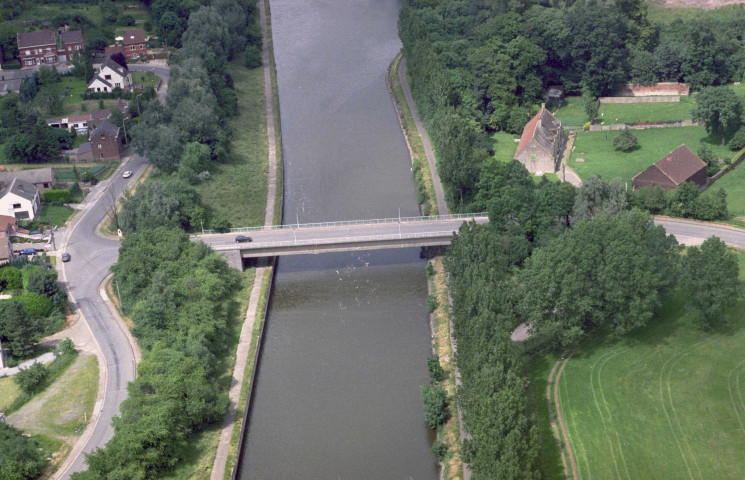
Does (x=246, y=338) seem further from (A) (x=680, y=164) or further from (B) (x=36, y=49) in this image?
(B) (x=36, y=49)

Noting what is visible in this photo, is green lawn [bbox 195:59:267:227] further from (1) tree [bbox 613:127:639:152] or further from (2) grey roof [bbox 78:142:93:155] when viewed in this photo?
(1) tree [bbox 613:127:639:152]

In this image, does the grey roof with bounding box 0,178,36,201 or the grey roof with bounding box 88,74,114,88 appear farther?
the grey roof with bounding box 88,74,114,88

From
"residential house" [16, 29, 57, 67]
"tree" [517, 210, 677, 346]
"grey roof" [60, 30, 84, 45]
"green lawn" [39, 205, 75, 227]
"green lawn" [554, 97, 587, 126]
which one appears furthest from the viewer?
"grey roof" [60, 30, 84, 45]

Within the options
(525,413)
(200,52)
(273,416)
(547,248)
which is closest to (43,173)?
(200,52)

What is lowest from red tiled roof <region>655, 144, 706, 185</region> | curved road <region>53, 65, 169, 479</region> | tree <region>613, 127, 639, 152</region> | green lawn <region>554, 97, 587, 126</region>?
curved road <region>53, 65, 169, 479</region>

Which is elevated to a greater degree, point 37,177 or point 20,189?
point 20,189

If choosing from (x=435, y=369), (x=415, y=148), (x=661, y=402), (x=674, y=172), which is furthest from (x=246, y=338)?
(x=674, y=172)

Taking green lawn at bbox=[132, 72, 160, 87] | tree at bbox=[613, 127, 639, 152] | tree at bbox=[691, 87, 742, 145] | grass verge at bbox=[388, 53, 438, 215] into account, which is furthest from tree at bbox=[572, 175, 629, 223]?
green lawn at bbox=[132, 72, 160, 87]
